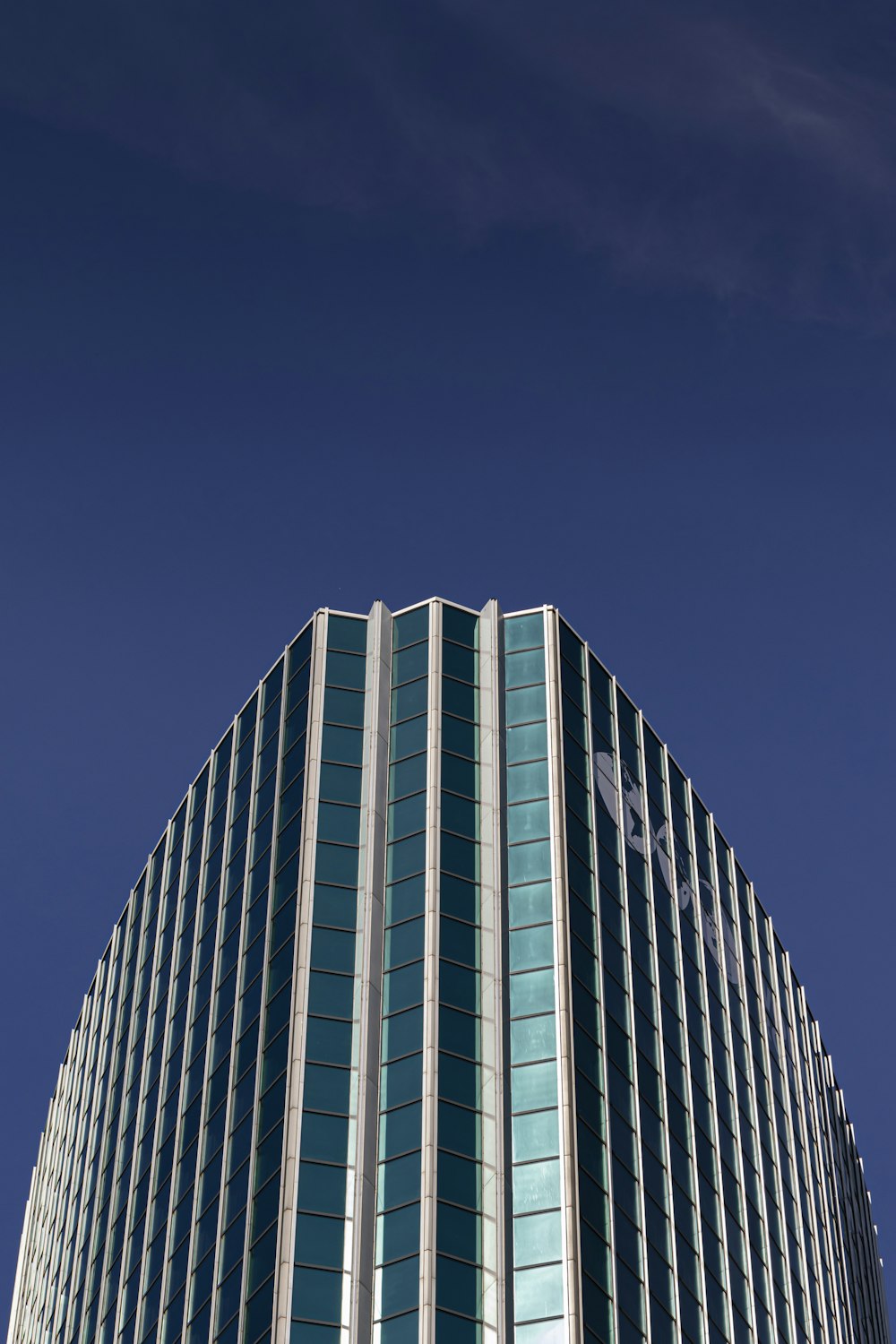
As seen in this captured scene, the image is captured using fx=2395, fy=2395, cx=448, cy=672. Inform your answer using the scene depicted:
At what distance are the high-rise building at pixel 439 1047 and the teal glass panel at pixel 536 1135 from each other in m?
0.10

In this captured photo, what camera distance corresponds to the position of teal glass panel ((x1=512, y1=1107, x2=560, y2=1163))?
268 feet

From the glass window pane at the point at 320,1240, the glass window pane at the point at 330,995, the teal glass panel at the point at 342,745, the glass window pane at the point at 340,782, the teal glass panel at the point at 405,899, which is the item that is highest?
the teal glass panel at the point at 342,745

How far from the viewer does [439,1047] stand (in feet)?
275

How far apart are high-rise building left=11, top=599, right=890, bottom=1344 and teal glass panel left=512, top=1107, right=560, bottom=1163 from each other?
103 mm

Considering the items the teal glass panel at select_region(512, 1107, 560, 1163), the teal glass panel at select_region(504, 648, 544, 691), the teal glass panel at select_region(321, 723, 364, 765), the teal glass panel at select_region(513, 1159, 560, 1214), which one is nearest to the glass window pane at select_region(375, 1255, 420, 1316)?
the teal glass panel at select_region(513, 1159, 560, 1214)

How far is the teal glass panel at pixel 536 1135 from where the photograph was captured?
81625mm

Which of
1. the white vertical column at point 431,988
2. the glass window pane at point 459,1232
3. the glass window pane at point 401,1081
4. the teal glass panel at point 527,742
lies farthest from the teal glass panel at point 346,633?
the glass window pane at point 459,1232

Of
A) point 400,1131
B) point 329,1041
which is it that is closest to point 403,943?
point 329,1041

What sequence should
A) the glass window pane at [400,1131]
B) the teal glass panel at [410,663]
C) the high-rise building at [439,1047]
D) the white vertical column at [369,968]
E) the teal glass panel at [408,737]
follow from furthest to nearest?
the teal glass panel at [410,663], the teal glass panel at [408,737], the glass window pane at [400,1131], the high-rise building at [439,1047], the white vertical column at [369,968]

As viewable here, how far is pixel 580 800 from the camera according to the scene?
9538cm

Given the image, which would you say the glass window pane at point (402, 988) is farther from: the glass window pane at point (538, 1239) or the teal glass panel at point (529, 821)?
the glass window pane at point (538, 1239)

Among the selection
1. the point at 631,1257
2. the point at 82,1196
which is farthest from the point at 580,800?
the point at 82,1196

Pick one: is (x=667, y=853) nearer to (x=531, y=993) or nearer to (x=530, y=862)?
(x=530, y=862)

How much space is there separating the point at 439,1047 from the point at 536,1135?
4.60 m
